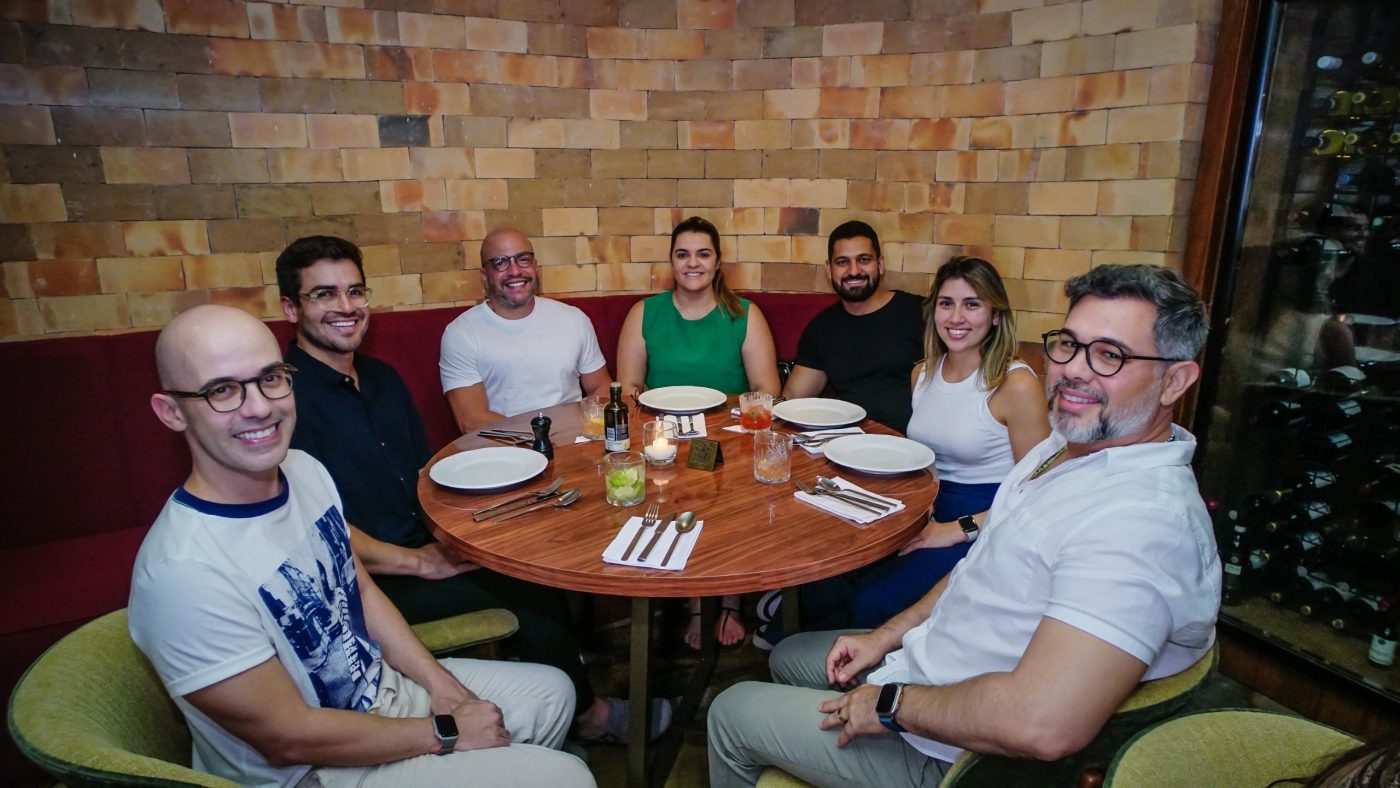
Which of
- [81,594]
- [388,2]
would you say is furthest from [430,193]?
[81,594]

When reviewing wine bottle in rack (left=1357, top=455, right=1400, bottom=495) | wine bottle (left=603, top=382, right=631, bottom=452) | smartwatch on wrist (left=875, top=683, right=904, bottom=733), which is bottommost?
smartwatch on wrist (left=875, top=683, right=904, bottom=733)

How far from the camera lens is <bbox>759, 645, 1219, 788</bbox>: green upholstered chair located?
1190 mm

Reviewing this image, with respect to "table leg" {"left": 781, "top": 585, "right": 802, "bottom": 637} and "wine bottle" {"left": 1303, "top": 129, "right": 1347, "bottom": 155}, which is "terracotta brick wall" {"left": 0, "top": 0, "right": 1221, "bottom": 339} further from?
"table leg" {"left": 781, "top": 585, "right": 802, "bottom": 637}

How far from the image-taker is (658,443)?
2238 mm

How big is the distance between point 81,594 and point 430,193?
2266 mm

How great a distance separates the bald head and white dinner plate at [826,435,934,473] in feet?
5.06

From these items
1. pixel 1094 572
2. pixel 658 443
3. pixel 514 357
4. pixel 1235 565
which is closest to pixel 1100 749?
pixel 1094 572

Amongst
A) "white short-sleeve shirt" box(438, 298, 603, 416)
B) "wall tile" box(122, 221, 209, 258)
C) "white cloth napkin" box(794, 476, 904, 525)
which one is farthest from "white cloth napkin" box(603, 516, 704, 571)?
"wall tile" box(122, 221, 209, 258)

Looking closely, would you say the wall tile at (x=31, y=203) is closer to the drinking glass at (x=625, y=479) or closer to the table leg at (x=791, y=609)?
the drinking glass at (x=625, y=479)

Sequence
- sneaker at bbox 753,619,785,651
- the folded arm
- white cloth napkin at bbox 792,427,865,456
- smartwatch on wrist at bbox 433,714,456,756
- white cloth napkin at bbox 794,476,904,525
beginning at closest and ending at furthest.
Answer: the folded arm → smartwatch on wrist at bbox 433,714,456,756 → white cloth napkin at bbox 794,476,904,525 → white cloth napkin at bbox 792,427,865,456 → sneaker at bbox 753,619,785,651

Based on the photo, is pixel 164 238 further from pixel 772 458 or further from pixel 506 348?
pixel 772 458

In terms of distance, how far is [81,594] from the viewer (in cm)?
238

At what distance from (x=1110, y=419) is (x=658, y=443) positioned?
1.24 meters

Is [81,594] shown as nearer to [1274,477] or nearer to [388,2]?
[388,2]
